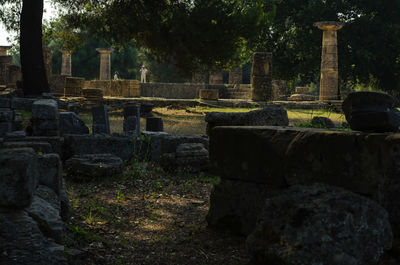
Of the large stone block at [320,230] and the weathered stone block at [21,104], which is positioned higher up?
the weathered stone block at [21,104]

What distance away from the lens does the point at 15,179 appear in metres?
2.94

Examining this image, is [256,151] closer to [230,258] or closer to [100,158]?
[230,258]

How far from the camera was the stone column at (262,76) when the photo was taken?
22.7m

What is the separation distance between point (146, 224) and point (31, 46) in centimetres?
1211

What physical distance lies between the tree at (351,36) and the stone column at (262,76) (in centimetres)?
301

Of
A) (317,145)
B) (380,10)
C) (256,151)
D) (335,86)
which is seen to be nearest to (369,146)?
(317,145)

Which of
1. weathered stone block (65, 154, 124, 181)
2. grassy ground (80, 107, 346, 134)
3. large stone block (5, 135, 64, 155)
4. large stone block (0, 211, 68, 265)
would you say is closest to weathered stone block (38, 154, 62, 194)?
large stone block (0, 211, 68, 265)

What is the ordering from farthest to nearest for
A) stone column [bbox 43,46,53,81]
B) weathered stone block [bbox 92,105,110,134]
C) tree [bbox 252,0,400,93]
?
tree [bbox 252,0,400,93] < stone column [bbox 43,46,53,81] < weathered stone block [bbox 92,105,110,134]

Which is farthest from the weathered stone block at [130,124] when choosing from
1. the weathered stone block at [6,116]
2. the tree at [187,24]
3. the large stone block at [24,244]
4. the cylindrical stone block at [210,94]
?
the cylindrical stone block at [210,94]

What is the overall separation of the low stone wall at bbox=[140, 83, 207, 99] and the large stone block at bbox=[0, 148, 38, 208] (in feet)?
87.2

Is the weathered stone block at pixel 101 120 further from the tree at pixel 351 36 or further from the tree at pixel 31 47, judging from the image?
the tree at pixel 351 36

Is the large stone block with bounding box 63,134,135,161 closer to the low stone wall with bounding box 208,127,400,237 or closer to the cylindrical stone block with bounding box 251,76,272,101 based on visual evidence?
the low stone wall with bounding box 208,127,400,237

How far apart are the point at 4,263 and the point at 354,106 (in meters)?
2.58

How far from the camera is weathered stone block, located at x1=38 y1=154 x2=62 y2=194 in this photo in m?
4.06
